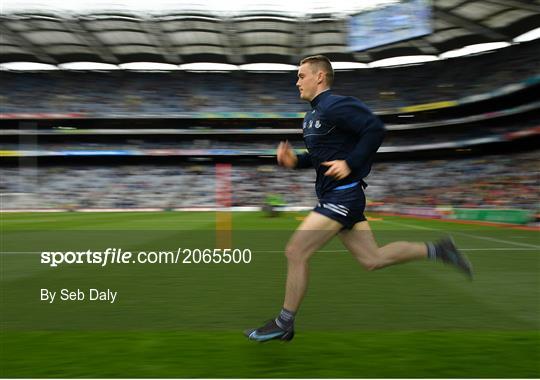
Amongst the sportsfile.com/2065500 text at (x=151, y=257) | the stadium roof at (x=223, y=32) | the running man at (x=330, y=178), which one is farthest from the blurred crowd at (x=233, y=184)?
the running man at (x=330, y=178)

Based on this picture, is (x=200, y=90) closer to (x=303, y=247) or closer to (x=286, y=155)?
(x=286, y=155)

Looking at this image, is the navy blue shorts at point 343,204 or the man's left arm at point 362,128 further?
the navy blue shorts at point 343,204

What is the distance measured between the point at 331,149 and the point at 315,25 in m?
36.9

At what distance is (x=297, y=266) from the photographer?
395 centimetres

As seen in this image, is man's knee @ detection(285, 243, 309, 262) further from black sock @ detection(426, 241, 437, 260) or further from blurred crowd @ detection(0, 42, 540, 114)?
blurred crowd @ detection(0, 42, 540, 114)

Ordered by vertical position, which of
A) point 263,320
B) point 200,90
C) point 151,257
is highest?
point 263,320

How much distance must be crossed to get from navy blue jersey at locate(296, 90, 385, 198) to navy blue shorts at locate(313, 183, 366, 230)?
0.18ft

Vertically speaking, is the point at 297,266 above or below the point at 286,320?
above

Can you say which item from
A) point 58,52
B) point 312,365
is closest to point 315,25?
point 58,52

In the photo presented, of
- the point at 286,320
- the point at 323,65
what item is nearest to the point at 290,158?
the point at 323,65

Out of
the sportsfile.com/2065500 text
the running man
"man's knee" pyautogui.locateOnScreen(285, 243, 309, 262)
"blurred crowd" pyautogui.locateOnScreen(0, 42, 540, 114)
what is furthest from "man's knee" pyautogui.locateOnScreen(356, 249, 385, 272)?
"blurred crowd" pyautogui.locateOnScreen(0, 42, 540, 114)

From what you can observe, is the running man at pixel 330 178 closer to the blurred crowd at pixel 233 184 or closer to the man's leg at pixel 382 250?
the man's leg at pixel 382 250

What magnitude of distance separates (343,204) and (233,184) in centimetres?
4448

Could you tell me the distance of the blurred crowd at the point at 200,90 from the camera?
165 feet
